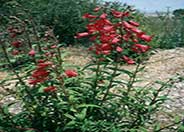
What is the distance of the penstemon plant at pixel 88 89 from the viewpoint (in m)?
3.88

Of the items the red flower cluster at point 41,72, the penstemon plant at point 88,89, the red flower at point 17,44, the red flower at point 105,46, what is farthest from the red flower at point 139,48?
the red flower at point 17,44

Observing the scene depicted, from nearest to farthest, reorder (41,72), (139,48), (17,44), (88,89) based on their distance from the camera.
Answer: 1. (41,72)
2. (139,48)
3. (17,44)
4. (88,89)

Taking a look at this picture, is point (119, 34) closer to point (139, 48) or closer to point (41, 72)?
point (139, 48)

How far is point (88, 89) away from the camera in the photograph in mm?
4461

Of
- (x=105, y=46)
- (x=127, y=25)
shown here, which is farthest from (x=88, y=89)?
(x=127, y=25)

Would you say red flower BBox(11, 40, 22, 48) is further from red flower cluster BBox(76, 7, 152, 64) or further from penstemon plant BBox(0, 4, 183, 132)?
red flower cluster BBox(76, 7, 152, 64)

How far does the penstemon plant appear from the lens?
3.88 m

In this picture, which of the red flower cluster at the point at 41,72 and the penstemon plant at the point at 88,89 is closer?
the red flower cluster at the point at 41,72

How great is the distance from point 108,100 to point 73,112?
0.89 m

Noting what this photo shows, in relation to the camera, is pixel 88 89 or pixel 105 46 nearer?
pixel 105 46

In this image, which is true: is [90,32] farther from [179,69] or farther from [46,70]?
[179,69]

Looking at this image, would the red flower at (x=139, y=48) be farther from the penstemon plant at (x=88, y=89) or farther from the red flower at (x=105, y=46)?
the red flower at (x=105, y=46)

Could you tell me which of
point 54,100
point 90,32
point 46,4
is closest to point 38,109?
point 54,100

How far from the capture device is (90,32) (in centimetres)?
401
